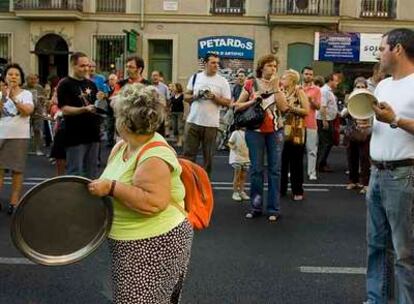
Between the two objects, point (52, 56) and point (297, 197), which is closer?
point (297, 197)

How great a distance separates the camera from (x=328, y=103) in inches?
456

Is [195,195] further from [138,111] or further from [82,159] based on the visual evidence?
[82,159]

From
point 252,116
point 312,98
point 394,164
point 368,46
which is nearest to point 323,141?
point 312,98

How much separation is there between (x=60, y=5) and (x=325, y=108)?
19.1 m

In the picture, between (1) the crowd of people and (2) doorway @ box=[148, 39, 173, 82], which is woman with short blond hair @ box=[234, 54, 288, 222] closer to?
(1) the crowd of people

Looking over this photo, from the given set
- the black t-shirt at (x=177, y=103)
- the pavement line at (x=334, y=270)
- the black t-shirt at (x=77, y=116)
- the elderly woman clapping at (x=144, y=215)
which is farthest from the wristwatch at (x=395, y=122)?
the black t-shirt at (x=177, y=103)

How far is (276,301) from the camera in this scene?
473cm

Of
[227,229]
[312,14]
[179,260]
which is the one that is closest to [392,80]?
[179,260]

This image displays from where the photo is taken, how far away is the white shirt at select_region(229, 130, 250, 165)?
880cm

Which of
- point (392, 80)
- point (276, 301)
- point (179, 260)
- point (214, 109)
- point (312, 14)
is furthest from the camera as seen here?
point (312, 14)

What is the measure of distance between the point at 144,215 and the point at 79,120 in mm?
4061

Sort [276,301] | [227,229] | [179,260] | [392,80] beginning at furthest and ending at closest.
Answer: [227,229] → [276,301] → [392,80] → [179,260]

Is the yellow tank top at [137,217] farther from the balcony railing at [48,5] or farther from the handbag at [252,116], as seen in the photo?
the balcony railing at [48,5]

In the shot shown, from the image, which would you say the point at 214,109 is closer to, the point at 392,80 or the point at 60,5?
the point at 392,80
